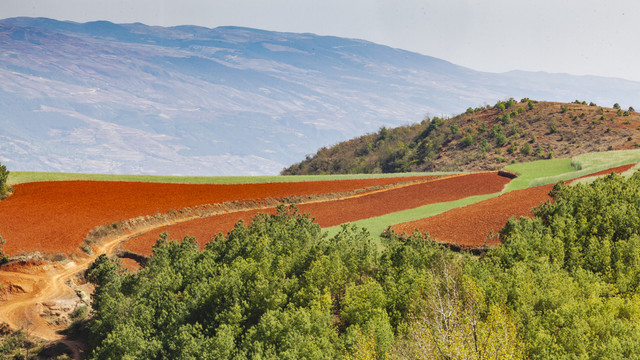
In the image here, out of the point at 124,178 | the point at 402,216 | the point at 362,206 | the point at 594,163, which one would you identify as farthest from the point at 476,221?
the point at 124,178

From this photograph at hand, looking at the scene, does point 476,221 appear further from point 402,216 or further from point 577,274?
point 577,274

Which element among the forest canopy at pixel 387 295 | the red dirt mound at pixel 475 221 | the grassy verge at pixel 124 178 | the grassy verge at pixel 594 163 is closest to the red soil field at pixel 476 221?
the red dirt mound at pixel 475 221

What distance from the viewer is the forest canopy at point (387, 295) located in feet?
66.6

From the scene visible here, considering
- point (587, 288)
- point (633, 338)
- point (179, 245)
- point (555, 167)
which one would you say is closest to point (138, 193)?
point (179, 245)

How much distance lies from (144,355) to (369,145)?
13803 centimetres

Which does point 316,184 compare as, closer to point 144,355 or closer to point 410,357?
point 144,355

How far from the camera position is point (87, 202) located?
57.8 meters

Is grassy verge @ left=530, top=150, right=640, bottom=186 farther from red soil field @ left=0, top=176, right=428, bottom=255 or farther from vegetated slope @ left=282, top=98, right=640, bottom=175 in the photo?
red soil field @ left=0, top=176, right=428, bottom=255

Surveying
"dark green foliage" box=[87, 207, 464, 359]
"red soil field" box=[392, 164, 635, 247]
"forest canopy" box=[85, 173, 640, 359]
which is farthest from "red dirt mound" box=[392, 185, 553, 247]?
"dark green foliage" box=[87, 207, 464, 359]

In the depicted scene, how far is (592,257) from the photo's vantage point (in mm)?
30797

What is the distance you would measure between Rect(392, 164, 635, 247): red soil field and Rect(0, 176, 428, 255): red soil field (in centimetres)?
2720

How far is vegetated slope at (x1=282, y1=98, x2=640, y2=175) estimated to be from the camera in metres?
112

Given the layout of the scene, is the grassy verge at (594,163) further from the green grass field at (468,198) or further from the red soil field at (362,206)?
the red soil field at (362,206)

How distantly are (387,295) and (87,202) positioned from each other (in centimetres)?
4287
